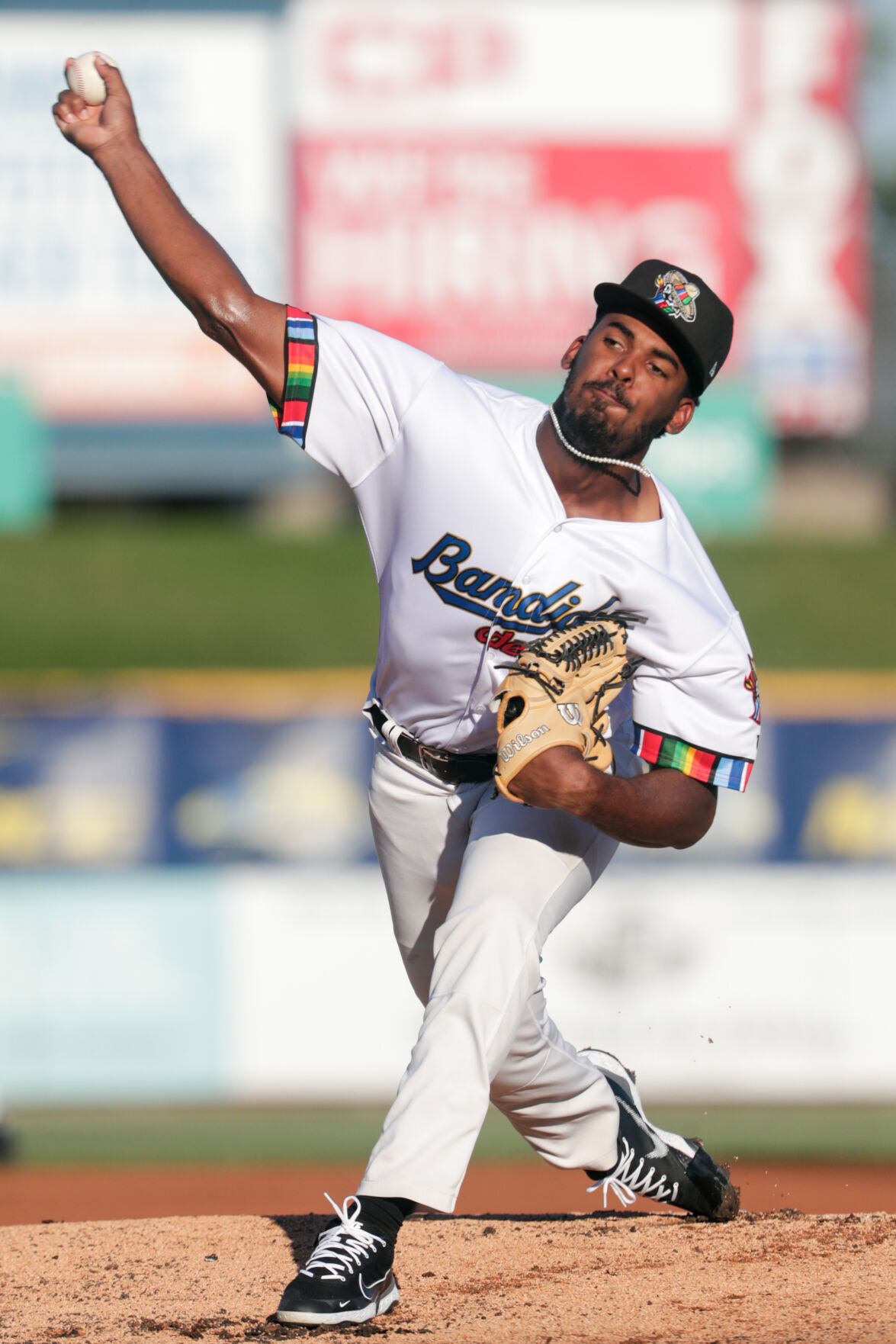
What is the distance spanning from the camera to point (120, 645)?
14.9 m

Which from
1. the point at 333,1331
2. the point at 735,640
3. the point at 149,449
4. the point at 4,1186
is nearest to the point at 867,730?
the point at 4,1186

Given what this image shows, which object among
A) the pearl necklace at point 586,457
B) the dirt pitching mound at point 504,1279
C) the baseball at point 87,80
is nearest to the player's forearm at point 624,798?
the pearl necklace at point 586,457

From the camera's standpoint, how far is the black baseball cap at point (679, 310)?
341 cm

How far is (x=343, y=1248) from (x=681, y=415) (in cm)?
178

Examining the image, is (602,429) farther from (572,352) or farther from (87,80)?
(87,80)

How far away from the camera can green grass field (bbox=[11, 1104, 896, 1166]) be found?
7.68m

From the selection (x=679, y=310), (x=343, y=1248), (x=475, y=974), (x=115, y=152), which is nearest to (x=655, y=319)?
(x=679, y=310)

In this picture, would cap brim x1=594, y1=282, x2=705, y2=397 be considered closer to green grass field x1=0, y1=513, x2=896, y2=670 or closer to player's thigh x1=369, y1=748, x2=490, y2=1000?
player's thigh x1=369, y1=748, x2=490, y2=1000

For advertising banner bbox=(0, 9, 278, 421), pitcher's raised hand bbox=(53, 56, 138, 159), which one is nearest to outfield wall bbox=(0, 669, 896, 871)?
pitcher's raised hand bbox=(53, 56, 138, 159)

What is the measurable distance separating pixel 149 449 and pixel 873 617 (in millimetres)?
6860

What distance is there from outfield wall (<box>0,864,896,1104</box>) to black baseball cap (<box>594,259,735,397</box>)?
4863 mm

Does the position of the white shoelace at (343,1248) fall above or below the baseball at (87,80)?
below

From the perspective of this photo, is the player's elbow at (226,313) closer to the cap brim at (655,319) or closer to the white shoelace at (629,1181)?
the cap brim at (655,319)

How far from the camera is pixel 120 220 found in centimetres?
1545
